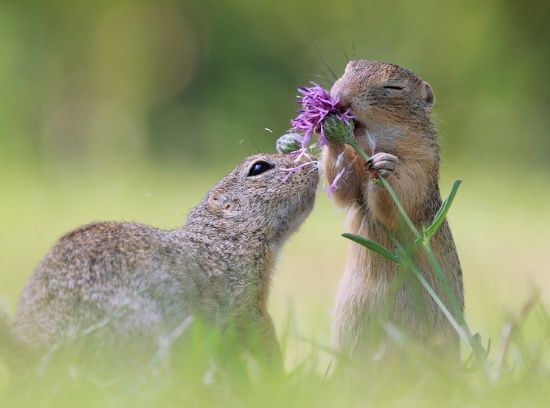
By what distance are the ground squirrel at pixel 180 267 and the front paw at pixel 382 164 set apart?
2.41ft

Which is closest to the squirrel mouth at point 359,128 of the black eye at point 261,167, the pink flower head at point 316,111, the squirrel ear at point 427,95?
the pink flower head at point 316,111

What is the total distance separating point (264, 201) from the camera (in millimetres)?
4883

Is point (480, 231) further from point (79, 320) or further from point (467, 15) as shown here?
point (467, 15)

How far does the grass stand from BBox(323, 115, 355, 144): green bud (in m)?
0.67

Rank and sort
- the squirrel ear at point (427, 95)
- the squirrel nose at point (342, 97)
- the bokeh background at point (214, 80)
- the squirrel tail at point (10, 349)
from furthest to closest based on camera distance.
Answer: the bokeh background at point (214, 80), the squirrel ear at point (427, 95), the squirrel nose at point (342, 97), the squirrel tail at point (10, 349)

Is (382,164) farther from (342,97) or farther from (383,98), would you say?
(383,98)

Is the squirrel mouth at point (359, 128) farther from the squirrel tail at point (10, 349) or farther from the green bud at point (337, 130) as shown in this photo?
the squirrel tail at point (10, 349)

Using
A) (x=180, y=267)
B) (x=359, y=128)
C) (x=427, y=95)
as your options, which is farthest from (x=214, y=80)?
(x=180, y=267)

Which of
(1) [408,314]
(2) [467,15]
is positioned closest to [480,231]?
(1) [408,314]

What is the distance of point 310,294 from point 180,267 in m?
3.33

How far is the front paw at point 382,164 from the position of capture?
4.14 metres

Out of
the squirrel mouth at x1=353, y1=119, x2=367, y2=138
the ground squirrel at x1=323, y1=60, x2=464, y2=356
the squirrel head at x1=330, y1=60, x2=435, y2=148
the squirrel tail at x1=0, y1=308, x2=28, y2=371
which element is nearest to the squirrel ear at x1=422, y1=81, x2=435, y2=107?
the squirrel head at x1=330, y1=60, x2=435, y2=148

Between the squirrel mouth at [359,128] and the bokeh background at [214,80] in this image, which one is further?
the bokeh background at [214,80]

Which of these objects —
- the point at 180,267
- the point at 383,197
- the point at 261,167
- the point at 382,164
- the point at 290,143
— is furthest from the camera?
the point at 261,167
